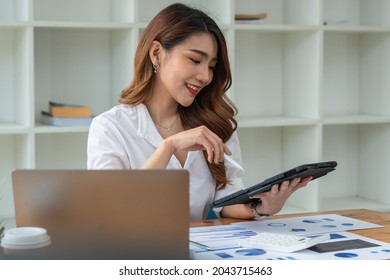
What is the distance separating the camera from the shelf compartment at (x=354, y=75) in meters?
3.81

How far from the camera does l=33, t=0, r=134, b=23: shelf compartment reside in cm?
326

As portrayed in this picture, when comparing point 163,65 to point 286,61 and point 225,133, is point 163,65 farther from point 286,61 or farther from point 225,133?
point 286,61

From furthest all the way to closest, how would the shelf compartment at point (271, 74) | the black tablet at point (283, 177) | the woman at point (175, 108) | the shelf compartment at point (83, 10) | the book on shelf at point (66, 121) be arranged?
the shelf compartment at point (271, 74), the shelf compartment at point (83, 10), the book on shelf at point (66, 121), the woman at point (175, 108), the black tablet at point (283, 177)

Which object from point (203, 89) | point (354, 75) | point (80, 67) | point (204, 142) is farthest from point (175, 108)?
point (354, 75)

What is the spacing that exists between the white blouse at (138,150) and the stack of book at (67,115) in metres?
0.76

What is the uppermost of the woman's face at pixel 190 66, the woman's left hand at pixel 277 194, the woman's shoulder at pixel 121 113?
the woman's face at pixel 190 66

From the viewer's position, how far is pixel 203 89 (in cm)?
252

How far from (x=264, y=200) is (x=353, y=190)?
6.96 feet

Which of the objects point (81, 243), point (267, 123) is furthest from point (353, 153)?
point (81, 243)

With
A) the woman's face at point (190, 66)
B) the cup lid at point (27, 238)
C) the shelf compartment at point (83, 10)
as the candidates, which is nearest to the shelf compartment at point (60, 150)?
the shelf compartment at point (83, 10)

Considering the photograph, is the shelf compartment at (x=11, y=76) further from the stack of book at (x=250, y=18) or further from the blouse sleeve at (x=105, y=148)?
the stack of book at (x=250, y=18)

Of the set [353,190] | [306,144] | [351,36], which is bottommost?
[353,190]

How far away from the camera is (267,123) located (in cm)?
342

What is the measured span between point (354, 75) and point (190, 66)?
1.85 m
